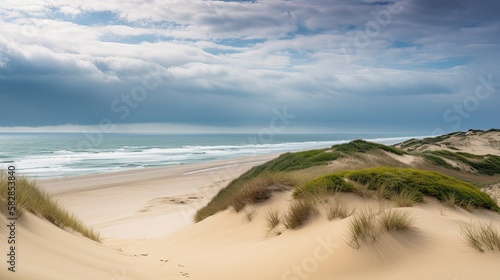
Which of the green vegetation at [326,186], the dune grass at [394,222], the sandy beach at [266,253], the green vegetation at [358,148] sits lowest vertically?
the sandy beach at [266,253]

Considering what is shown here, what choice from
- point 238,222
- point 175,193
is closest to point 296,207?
point 238,222

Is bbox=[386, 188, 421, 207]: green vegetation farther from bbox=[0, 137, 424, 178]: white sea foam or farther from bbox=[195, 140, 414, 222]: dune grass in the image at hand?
bbox=[0, 137, 424, 178]: white sea foam

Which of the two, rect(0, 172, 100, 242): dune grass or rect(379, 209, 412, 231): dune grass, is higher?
rect(0, 172, 100, 242): dune grass

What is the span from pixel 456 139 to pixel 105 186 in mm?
33789

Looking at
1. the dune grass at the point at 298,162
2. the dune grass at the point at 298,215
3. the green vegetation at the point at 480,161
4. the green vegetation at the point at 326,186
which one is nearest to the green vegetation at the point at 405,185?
the green vegetation at the point at 326,186

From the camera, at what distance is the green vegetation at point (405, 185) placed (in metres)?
10.0

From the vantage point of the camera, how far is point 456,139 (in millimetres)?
41781

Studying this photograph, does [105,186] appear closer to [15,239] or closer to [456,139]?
[15,239]

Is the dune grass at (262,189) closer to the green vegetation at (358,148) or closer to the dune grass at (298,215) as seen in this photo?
the dune grass at (298,215)

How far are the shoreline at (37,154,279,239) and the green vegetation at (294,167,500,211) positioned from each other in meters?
6.75

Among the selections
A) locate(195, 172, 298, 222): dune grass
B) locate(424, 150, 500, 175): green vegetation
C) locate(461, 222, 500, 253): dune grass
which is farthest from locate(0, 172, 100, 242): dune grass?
locate(424, 150, 500, 175): green vegetation

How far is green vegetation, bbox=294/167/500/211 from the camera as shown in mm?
10016

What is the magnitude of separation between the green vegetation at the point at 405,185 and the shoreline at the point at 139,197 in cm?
675

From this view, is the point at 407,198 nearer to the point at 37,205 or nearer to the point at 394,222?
the point at 394,222
